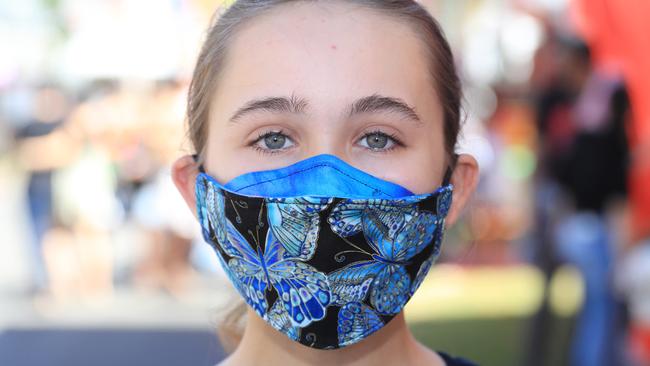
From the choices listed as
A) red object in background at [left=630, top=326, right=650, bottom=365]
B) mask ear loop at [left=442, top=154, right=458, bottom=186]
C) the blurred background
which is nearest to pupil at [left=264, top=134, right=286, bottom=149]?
mask ear loop at [left=442, top=154, right=458, bottom=186]

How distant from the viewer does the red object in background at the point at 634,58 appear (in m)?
5.40

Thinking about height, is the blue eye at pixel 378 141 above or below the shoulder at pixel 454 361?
above

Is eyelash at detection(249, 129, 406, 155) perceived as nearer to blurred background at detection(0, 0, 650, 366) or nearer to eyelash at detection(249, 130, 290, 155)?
eyelash at detection(249, 130, 290, 155)

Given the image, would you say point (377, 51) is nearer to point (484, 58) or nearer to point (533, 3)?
point (533, 3)

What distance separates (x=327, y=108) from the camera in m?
1.98

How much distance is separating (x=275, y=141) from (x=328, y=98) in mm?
155

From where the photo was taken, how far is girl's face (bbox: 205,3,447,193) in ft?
6.56

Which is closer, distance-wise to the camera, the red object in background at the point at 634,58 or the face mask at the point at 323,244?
the face mask at the point at 323,244

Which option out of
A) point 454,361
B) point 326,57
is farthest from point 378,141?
point 454,361

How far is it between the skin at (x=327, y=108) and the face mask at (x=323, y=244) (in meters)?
0.04

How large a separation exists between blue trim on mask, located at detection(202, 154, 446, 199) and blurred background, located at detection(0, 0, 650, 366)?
0.87m

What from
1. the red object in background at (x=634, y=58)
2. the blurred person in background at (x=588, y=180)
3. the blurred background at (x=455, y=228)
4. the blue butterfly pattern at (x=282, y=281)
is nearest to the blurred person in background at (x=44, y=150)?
the blurred background at (x=455, y=228)

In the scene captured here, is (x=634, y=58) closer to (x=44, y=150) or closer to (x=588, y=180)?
(x=588, y=180)

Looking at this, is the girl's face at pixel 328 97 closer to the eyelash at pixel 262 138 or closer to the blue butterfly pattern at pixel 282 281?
the eyelash at pixel 262 138
